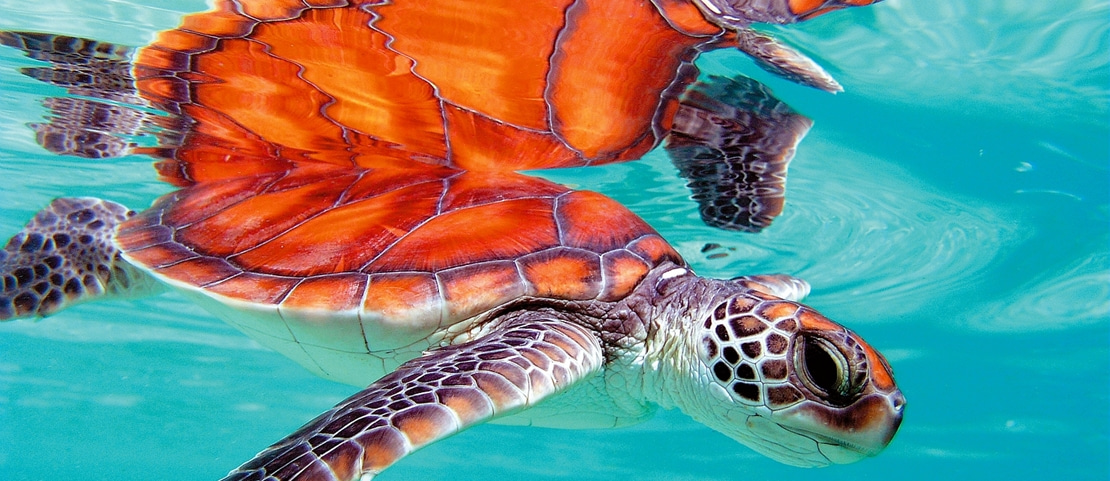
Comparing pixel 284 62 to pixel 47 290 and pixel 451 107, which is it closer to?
pixel 451 107

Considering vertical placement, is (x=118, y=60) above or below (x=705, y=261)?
below

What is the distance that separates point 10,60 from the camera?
16.0ft

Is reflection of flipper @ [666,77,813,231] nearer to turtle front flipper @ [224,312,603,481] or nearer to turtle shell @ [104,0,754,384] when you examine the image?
turtle shell @ [104,0,754,384]

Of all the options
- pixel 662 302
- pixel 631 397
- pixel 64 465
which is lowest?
pixel 64 465

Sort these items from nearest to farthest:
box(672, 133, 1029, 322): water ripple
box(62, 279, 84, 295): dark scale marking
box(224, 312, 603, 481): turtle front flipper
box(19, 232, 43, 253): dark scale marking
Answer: box(224, 312, 603, 481): turtle front flipper
box(62, 279, 84, 295): dark scale marking
box(19, 232, 43, 253): dark scale marking
box(672, 133, 1029, 322): water ripple

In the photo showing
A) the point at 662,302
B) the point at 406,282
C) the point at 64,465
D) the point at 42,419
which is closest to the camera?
the point at 406,282

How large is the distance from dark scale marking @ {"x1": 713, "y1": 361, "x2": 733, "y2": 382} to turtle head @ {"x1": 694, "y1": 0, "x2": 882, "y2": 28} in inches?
93.9


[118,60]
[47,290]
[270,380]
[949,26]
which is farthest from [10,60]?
[270,380]

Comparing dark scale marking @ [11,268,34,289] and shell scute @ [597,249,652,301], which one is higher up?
shell scute @ [597,249,652,301]

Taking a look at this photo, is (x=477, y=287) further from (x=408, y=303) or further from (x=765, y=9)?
(x=765, y=9)

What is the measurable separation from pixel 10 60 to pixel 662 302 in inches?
223

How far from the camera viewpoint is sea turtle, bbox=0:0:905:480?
2.61 metres

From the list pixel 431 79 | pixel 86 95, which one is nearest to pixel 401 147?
pixel 431 79

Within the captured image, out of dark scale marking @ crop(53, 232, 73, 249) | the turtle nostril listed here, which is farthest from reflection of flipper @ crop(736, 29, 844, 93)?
dark scale marking @ crop(53, 232, 73, 249)
